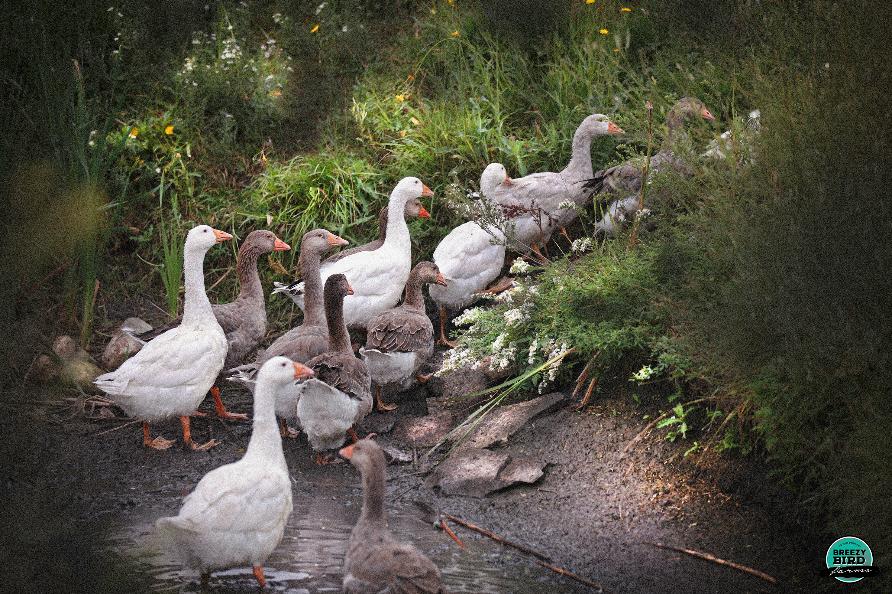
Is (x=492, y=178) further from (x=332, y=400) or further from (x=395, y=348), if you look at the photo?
(x=332, y=400)

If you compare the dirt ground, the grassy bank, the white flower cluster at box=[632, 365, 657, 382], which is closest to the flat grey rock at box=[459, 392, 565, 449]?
the dirt ground

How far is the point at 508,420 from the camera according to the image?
6230 mm

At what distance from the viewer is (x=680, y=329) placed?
17.9 ft

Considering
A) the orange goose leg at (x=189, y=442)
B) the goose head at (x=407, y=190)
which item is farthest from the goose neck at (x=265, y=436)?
the goose head at (x=407, y=190)

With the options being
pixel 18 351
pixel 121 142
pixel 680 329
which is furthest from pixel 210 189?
pixel 680 329

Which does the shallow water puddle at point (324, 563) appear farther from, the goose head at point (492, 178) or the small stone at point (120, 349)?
the goose head at point (492, 178)

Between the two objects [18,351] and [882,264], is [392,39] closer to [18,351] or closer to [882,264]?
[18,351]

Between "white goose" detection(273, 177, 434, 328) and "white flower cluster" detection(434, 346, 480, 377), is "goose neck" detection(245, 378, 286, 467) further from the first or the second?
"white goose" detection(273, 177, 434, 328)

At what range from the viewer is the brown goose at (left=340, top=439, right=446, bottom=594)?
4.22 m

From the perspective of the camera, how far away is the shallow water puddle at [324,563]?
15.3ft

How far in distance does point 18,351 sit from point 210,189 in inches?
98.4

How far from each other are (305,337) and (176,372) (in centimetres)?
97

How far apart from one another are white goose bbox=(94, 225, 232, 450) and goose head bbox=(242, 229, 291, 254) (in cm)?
92

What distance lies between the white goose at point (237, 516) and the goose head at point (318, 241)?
9.05ft
